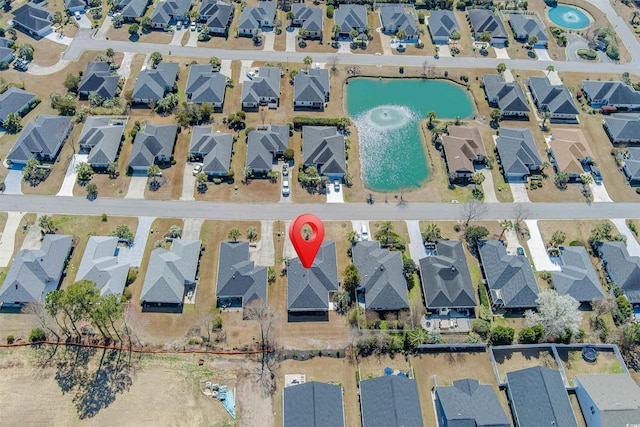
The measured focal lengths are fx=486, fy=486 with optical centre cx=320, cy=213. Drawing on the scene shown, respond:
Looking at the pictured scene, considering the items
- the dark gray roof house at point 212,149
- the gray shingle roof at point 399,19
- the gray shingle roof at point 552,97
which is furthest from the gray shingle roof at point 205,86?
the gray shingle roof at point 552,97

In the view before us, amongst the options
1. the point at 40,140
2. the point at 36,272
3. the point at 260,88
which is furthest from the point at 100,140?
the point at 260,88

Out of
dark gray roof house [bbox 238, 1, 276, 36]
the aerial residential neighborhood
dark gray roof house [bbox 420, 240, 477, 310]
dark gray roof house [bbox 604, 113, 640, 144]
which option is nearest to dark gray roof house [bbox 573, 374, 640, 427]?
the aerial residential neighborhood

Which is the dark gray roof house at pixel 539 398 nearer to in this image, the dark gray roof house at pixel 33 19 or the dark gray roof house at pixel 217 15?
the dark gray roof house at pixel 217 15

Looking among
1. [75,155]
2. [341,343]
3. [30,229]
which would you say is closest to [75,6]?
[75,155]

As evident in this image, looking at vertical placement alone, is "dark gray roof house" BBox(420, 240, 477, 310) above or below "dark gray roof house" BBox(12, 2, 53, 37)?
below

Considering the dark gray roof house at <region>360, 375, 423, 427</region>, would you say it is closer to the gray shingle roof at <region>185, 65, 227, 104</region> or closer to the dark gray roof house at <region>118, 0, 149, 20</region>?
the gray shingle roof at <region>185, 65, 227, 104</region>

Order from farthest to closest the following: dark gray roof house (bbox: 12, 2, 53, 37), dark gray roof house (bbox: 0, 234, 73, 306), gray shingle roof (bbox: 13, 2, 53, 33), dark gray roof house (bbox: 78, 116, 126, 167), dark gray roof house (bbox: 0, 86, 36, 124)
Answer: gray shingle roof (bbox: 13, 2, 53, 33)
dark gray roof house (bbox: 12, 2, 53, 37)
dark gray roof house (bbox: 0, 86, 36, 124)
dark gray roof house (bbox: 78, 116, 126, 167)
dark gray roof house (bbox: 0, 234, 73, 306)
